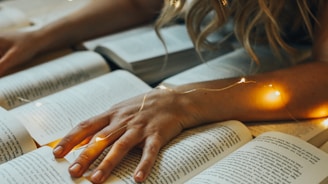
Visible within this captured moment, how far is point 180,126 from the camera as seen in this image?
76 centimetres

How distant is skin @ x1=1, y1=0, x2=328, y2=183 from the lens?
0.71 m

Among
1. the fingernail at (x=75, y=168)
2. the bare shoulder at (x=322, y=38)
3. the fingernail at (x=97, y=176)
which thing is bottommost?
the fingernail at (x=97, y=176)

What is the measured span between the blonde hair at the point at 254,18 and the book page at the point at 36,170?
44cm

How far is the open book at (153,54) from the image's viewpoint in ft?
3.30

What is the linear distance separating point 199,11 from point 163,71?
16 cm

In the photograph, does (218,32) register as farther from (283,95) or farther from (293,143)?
(293,143)

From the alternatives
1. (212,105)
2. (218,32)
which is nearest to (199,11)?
(218,32)

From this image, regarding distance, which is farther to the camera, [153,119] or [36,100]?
[36,100]

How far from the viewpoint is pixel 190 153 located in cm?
70

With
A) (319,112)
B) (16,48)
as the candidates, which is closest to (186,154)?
(319,112)

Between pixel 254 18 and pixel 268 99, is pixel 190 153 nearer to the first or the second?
pixel 268 99

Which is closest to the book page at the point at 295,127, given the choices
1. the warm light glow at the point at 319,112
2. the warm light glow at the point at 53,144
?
the warm light glow at the point at 319,112

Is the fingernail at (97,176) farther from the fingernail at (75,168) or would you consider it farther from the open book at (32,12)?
the open book at (32,12)

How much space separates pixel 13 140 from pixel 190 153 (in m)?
0.28
